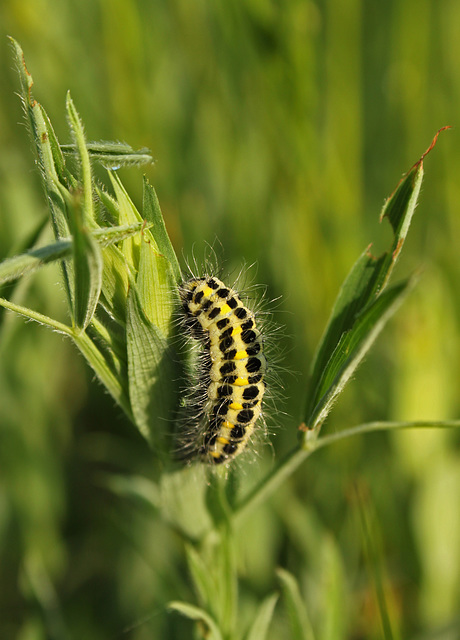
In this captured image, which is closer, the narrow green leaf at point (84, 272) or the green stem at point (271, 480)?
the narrow green leaf at point (84, 272)

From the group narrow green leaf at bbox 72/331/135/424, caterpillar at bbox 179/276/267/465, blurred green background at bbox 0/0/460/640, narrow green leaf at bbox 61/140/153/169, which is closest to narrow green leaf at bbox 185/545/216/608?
caterpillar at bbox 179/276/267/465

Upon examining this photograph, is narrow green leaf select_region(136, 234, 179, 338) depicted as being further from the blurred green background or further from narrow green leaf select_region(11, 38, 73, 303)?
the blurred green background

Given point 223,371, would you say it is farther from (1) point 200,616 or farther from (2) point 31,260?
(2) point 31,260

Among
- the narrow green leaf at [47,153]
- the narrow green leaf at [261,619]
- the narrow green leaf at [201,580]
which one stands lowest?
the narrow green leaf at [261,619]

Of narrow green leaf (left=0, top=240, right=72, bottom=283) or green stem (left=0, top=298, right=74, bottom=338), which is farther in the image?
green stem (left=0, top=298, right=74, bottom=338)

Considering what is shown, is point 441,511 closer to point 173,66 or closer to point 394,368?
point 394,368

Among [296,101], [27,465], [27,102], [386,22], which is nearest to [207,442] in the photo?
[27,102]

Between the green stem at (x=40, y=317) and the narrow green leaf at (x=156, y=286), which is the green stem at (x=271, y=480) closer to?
the narrow green leaf at (x=156, y=286)

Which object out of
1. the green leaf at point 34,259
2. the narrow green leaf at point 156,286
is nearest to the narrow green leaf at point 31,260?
the green leaf at point 34,259
